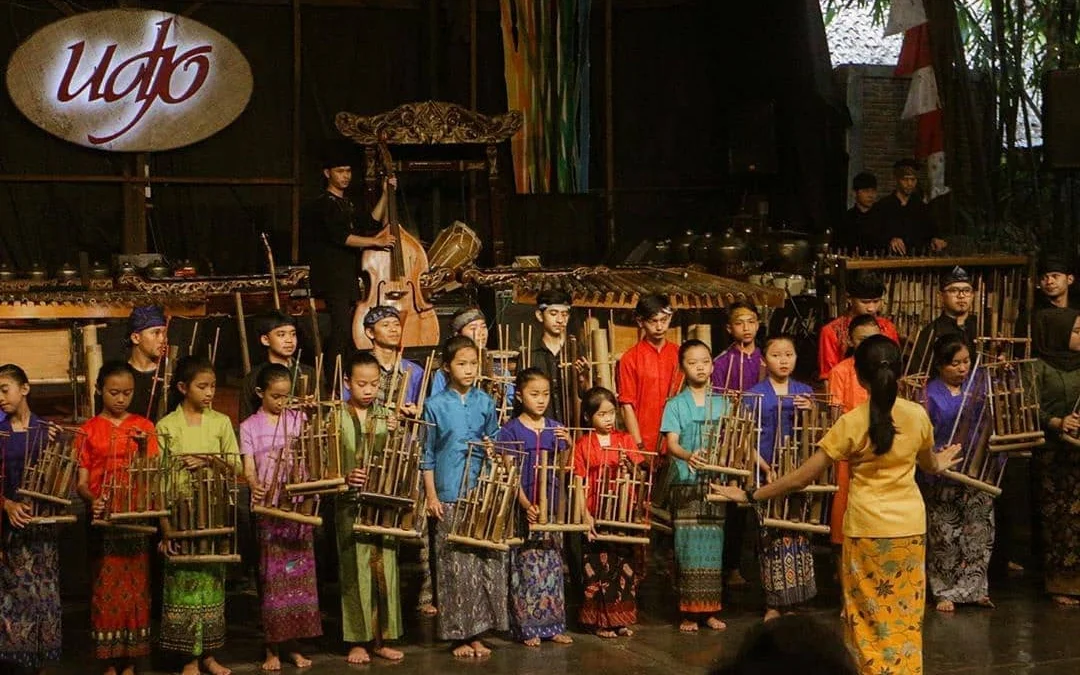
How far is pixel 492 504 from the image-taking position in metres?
7.09

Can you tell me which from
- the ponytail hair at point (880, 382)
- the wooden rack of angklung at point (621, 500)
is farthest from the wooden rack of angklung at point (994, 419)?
the ponytail hair at point (880, 382)

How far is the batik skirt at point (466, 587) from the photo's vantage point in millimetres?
7191

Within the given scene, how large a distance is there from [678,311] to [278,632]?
11.3ft

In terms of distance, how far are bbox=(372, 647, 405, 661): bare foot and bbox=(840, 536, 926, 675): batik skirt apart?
2.14 meters

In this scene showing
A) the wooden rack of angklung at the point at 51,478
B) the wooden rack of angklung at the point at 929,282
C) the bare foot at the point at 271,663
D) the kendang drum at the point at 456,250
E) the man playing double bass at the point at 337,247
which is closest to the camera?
the wooden rack of angklung at the point at 51,478

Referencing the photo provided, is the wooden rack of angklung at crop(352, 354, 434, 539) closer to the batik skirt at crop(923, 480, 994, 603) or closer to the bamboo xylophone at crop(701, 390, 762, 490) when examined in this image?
the bamboo xylophone at crop(701, 390, 762, 490)

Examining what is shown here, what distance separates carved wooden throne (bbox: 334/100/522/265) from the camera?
36.6ft

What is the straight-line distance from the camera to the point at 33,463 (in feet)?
22.4

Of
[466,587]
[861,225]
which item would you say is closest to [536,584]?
[466,587]

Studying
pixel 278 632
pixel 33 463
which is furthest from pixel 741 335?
A: pixel 33 463

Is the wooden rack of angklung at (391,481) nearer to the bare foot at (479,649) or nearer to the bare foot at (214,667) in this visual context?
the bare foot at (479,649)

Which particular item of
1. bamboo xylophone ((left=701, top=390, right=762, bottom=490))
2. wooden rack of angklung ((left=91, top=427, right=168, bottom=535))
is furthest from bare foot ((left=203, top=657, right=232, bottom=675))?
bamboo xylophone ((left=701, top=390, right=762, bottom=490))

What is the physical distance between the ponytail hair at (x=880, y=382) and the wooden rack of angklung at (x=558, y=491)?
1677 mm

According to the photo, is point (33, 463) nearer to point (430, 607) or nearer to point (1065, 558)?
point (430, 607)
